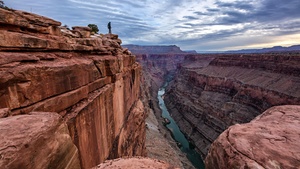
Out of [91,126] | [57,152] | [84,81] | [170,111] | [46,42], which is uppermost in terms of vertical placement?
[46,42]

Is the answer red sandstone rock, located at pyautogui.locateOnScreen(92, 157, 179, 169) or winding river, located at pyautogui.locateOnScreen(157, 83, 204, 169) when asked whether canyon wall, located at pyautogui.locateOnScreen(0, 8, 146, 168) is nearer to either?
red sandstone rock, located at pyautogui.locateOnScreen(92, 157, 179, 169)

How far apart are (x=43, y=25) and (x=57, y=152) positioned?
550 centimetres

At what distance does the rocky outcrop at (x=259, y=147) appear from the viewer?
331 cm

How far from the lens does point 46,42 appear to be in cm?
642

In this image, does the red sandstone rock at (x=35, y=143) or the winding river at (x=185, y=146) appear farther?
the winding river at (x=185, y=146)

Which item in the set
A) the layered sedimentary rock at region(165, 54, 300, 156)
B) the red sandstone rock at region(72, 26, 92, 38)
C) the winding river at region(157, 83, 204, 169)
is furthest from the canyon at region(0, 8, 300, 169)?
the layered sedimentary rock at region(165, 54, 300, 156)

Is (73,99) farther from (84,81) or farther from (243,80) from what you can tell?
(243,80)

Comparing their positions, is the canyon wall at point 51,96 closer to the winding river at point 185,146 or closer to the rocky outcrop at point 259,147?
the rocky outcrop at point 259,147

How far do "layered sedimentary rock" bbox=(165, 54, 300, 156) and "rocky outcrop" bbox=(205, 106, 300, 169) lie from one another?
2706 centimetres

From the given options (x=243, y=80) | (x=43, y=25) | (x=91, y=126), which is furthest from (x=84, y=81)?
(x=243, y=80)

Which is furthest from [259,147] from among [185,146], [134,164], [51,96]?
[185,146]

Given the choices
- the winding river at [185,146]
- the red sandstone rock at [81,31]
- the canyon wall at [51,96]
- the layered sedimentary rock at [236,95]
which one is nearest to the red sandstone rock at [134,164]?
the canyon wall at [51,96]

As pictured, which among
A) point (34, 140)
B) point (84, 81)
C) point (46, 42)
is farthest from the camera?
point (84, 81)

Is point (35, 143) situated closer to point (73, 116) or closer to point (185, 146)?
point (73, 116)
